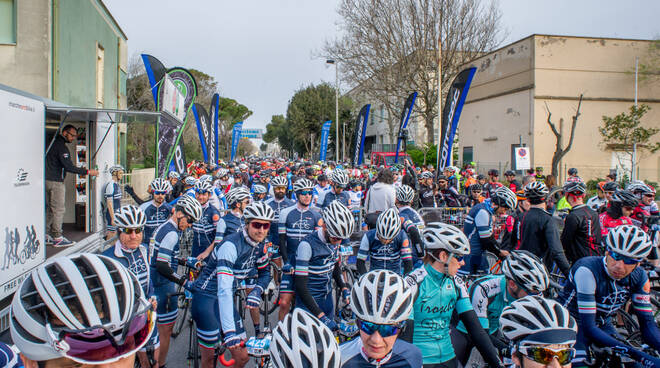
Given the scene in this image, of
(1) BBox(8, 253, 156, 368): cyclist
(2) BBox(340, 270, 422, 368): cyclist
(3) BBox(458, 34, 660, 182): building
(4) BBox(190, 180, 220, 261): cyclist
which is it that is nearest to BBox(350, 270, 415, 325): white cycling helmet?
(2) BBox(340, 270, 422, 368): cyclist

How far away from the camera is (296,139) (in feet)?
220

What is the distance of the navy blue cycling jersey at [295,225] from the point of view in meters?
7.04

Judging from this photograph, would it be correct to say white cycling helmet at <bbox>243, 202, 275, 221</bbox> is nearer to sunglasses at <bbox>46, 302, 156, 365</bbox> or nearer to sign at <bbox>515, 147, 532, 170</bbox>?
sunglasses at <bbox>46, 302, 156, 365</bbox>

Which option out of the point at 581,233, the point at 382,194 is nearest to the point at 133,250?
the point at 382,194

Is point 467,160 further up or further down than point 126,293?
further up

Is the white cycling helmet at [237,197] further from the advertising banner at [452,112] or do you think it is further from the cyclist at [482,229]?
the advertising banner at [452,112]

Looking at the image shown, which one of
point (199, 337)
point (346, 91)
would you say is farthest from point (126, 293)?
point (346, 91)

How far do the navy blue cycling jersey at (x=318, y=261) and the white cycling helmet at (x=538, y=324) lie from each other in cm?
242

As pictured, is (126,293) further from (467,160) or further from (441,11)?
(467,160)

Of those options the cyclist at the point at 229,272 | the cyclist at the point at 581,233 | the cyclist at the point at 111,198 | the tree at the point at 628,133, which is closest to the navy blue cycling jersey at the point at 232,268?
the cyclist at the point at 229,272

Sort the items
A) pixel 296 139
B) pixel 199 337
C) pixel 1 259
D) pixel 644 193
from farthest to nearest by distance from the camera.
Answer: pixel 296 139
pixel 644 193
pixel 1 259
pixel 199 337

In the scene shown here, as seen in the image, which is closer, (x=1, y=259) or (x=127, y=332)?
(x=127, y=332)

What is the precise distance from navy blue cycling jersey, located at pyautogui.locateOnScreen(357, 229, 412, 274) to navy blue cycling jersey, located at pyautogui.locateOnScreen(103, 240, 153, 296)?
8.53ft

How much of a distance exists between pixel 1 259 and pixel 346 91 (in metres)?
37.8
